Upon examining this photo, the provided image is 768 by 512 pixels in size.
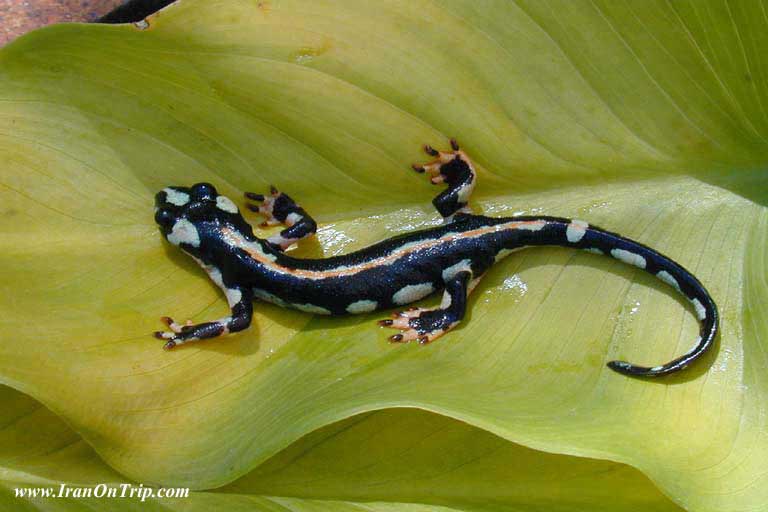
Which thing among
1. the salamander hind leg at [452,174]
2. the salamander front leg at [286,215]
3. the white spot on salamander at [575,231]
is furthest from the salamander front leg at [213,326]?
the white spot on salamander at [575,231]

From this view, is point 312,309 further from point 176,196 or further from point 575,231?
point 575,231

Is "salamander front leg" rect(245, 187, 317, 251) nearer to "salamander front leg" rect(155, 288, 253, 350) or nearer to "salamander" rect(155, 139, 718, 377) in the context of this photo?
"salamander" rect(155, 139, 718, 377)

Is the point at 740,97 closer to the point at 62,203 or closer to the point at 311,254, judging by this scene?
the point at 311,254

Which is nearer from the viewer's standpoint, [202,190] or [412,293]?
[202,190]

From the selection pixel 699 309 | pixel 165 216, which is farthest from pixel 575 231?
pixel 165 216

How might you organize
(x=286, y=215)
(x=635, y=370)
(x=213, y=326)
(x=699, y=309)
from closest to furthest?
(x=635, y=370) < (x=699, y=309) < (x=213, y=326) < (x=286, y=215)

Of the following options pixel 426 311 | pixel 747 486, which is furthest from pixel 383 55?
pixel 747 486
